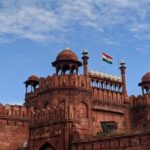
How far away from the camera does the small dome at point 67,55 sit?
3033 cm

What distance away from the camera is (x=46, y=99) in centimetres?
3011


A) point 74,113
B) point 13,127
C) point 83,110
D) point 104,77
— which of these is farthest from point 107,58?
point 74,113

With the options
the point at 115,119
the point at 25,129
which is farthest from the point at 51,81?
the point at 115,119

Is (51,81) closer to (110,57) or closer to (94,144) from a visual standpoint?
(110,57)

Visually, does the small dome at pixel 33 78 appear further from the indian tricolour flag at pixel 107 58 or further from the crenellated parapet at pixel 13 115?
the indian tricolour flag at pixel 107 58

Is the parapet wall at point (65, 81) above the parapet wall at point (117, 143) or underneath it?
above

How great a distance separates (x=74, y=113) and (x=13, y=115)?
818cm

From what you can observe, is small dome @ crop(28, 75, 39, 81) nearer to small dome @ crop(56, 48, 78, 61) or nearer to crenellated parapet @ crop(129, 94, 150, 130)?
small dome @ crop(56, 48, 78, 61)

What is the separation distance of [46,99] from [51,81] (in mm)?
1456

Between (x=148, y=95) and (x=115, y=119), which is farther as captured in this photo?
(x=148, y=95)

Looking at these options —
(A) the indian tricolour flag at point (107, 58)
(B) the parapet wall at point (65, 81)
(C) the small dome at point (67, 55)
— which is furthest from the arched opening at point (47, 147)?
(A) the indian tricolour flag at point (107, 58)

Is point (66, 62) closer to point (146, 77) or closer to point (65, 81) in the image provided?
point (65, 81)

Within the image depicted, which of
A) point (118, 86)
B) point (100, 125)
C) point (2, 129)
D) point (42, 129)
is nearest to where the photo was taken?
point (42, 129)

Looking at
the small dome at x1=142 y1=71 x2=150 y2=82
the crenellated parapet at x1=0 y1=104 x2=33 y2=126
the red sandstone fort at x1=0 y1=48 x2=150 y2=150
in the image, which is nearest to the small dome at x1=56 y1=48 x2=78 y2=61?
the red sandstone fort at x1=0 y1=48 x2=150 y2=150
